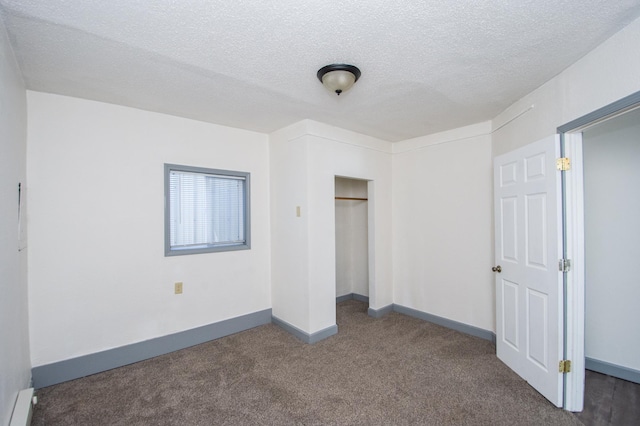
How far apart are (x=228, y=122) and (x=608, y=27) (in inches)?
126

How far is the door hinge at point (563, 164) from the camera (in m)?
2.13

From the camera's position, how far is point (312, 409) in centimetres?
215

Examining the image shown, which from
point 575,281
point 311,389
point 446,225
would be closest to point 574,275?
point 575,281

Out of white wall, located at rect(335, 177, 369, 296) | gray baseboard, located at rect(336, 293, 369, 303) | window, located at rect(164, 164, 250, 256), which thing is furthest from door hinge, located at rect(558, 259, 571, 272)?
window, located at rect(164, 164, 250, 256)

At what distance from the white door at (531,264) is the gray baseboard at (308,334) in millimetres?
1734

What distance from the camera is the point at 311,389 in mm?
2391

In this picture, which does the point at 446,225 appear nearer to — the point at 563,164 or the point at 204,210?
the point at 563,164

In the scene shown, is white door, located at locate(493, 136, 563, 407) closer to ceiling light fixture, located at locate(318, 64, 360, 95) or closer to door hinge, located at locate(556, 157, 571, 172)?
door hinge, located at locate(556, 157, 571, 172)

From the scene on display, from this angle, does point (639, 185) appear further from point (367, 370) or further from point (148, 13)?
point (148, 13)

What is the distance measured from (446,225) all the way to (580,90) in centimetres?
199

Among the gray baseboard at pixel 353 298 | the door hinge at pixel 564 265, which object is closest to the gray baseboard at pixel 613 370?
the door hinge at pixel 564 265

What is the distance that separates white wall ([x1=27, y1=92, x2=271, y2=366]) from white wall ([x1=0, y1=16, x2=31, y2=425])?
0.16 metres

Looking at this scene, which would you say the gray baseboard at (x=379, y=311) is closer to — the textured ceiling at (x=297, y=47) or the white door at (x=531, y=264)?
the white door at (x=531, y=264)

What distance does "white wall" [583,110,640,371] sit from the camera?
8.14 ft
